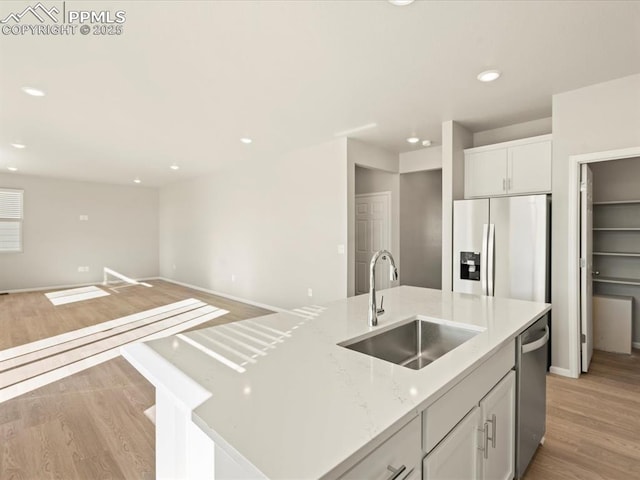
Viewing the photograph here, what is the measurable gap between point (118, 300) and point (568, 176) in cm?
747

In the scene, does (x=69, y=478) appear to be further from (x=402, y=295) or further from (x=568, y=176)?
(x=568, y=176)

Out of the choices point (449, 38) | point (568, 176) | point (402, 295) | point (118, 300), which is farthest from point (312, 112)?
point (118, 300)

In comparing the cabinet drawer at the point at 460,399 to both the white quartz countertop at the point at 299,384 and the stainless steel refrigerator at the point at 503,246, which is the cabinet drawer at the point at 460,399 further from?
the stainless steel refrigerator at the point at 503,246

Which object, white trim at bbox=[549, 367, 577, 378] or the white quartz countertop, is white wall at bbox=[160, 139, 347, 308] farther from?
the white quartz countertop

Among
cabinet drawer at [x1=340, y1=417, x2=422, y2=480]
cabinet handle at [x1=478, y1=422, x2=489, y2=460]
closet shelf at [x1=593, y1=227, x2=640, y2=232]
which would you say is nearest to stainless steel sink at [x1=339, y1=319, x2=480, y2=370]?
cabinet handle at [x1=478, y1=422, x2=489, y2=460]

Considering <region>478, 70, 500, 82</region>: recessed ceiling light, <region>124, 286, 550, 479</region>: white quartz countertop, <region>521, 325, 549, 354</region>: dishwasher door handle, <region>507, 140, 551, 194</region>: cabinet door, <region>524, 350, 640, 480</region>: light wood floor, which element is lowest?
<region>524, 350, 640, 480</region>: light wood floor

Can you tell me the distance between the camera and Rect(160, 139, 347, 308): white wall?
4.90 m

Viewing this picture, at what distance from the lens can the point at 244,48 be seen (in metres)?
2.44

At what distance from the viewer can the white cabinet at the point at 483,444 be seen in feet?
3.72

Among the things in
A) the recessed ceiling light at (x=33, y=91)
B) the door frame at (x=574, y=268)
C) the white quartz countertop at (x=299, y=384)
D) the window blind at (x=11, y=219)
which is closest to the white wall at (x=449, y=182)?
the door frame at (x=574, y=268)

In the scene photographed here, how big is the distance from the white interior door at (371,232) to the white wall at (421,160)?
54 cm

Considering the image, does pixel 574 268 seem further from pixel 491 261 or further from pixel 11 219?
pixel 11 219

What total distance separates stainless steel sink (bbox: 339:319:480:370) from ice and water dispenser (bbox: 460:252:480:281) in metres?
2.20

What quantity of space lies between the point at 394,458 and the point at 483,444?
29.3 inches
